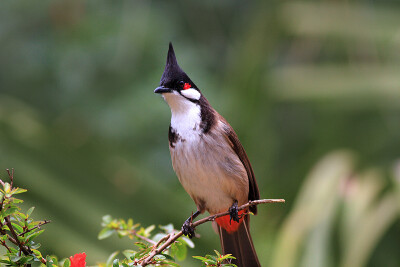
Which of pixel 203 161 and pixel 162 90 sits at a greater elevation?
pixel 162 90

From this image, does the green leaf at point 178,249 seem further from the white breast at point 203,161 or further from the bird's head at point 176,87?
the bird's head at point 176,87

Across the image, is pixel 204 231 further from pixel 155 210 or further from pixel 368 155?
pixel 368 155

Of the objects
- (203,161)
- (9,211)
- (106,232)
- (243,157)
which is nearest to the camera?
(9,211)

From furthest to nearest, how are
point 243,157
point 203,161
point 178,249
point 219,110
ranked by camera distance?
1. point 219,110
2. point 243,157
3. point 203,161
4. point 178,249

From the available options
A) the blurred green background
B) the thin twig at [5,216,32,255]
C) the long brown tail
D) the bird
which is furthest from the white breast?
the thin twig at [5,216,32,255]

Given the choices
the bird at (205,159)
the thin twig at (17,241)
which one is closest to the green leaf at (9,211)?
the thin twig at (17,241)

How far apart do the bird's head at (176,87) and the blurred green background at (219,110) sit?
80 centimetres

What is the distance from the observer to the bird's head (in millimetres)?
1803

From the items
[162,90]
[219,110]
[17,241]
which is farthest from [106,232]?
[219,110]

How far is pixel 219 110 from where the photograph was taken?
3660 mm

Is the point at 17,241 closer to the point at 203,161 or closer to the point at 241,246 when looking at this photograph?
the point at 203,161

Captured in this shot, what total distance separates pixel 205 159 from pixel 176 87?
0.25 meters

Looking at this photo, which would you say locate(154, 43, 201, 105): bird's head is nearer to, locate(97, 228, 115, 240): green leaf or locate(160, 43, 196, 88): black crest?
locate(160, 43, 196, 88): black crest

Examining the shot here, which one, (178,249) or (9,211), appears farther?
(178,249)
